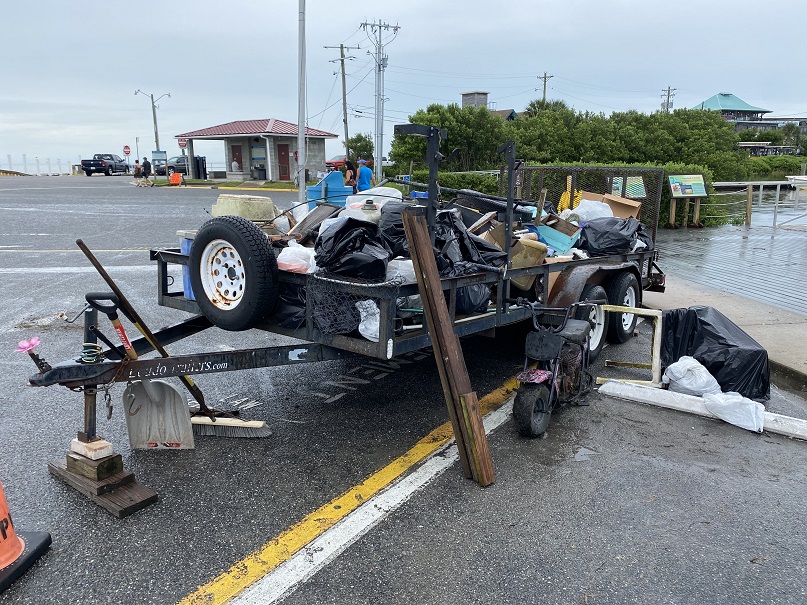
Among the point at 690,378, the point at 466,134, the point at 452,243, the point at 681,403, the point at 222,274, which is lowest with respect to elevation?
the point at 681,403

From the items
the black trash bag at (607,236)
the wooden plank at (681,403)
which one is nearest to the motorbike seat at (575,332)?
the wooden plank at (681,403)

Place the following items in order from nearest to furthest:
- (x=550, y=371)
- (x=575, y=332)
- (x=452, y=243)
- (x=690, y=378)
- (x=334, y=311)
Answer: (x=334, y=311)
(x=452, y=243)
(x=550, y=371)
(x=575, y=332)
(x=690, y=378)

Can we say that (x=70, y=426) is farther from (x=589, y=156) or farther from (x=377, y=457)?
(x=589, y=156)

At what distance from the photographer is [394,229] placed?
14.4ft

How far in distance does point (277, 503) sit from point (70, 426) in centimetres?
187

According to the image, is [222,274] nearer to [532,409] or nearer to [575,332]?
[532,409]

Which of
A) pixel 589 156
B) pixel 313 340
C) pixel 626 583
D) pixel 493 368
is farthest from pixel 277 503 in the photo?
pixel 589 156

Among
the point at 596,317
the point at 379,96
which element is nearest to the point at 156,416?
the point at 596,317

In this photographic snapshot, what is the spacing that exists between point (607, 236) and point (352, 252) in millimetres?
3536

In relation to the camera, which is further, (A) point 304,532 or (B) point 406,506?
(B) point 406,506

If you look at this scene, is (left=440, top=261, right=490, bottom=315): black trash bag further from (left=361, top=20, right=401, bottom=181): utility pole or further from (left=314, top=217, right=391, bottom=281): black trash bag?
(left=361, top=20, right=401, bottom=181): utility pole

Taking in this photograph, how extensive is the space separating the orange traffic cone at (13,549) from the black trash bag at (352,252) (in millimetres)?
2007

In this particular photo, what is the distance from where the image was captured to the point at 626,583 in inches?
111

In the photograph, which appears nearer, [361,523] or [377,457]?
[361,523]
